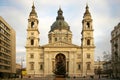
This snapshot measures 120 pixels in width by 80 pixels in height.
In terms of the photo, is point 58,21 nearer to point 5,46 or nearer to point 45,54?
point 45,54

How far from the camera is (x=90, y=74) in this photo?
394ft

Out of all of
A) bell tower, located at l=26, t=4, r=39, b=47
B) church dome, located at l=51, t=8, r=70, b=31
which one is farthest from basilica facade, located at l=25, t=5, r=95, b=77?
church dome, located at l=51, t=8, r=70, b=31

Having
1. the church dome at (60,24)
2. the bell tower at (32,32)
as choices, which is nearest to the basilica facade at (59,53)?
the bell tower at (32,32)

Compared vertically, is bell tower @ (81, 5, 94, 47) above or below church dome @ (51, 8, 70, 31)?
below

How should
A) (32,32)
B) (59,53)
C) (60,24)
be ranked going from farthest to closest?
(60,24)
(59,53)
(32,32)

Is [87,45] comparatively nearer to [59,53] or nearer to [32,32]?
[59,53]

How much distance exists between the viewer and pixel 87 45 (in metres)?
122

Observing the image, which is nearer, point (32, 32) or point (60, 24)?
point (32, 32)

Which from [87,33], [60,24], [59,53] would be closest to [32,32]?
[59,53]

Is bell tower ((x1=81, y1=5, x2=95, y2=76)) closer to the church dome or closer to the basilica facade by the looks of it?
the basilica facade

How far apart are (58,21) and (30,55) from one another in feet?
102

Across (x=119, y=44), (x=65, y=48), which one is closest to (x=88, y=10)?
(x=65, y=48)

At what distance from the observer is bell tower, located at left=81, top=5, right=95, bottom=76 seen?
121m

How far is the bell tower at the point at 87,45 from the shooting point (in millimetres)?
121438
